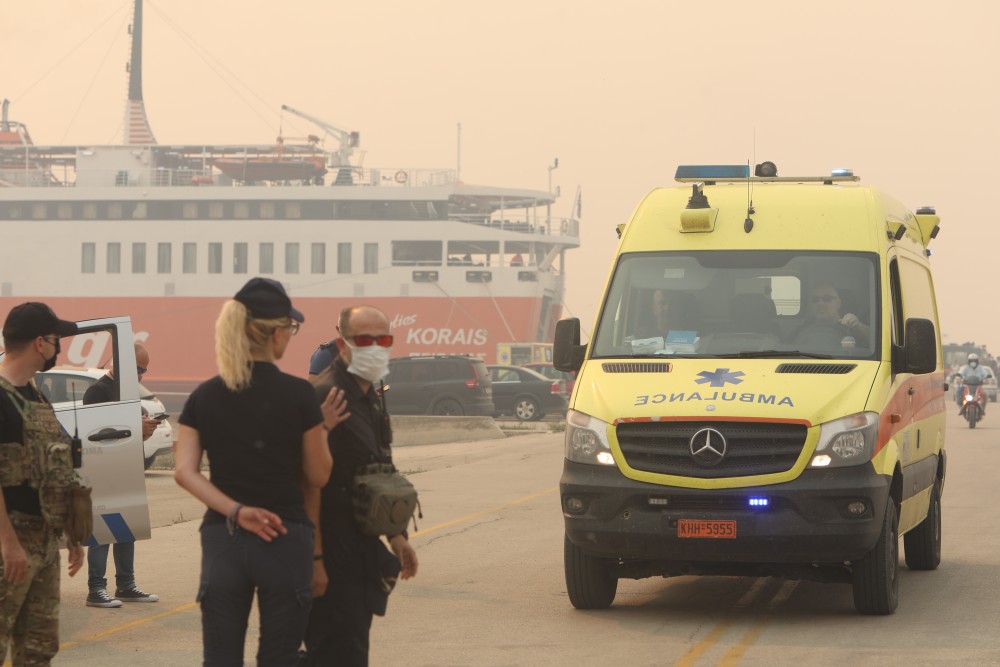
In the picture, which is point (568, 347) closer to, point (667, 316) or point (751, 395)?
point (667, 316)

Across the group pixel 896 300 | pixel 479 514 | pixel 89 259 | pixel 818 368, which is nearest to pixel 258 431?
pixel 818 368

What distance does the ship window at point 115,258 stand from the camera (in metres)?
66.6

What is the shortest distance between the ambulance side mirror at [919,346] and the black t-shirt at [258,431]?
498cm

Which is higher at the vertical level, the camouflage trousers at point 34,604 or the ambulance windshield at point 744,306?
the ambulance windshield at point 744,306

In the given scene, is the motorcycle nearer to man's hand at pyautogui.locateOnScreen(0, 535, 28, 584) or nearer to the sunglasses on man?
the sunglasses on man

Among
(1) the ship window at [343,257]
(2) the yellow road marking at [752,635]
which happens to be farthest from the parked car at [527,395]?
(2) the yellow road marking at [752,635]

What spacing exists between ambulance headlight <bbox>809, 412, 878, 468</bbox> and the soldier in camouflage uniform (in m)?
4.10

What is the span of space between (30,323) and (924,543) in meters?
7.09

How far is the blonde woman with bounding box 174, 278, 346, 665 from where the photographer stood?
14.2ft

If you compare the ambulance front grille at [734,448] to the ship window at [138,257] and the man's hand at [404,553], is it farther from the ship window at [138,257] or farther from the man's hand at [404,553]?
the ship window at [138,257]

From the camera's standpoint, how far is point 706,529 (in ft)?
25.7

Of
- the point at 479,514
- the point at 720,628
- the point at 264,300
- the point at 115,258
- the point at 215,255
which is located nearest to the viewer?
the point at 264,300

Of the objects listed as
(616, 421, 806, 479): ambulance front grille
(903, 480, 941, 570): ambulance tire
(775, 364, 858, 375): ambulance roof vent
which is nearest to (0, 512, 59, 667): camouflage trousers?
(616, 421, 806, 479): ambulance front grille

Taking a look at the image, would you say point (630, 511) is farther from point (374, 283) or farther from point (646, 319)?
point (374, 283)
